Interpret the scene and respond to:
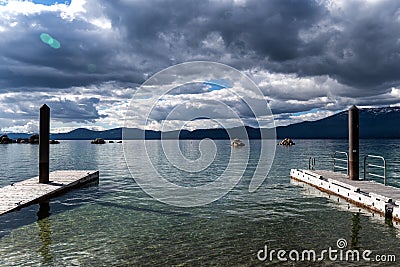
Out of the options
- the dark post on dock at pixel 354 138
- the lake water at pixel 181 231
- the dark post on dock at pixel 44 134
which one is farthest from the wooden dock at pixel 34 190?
the dark post on dock at pixel 354 138

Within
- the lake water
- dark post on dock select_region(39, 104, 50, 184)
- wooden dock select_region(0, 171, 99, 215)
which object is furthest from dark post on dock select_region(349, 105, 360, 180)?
dark post on dock select_region(39, 104, 50, 184)

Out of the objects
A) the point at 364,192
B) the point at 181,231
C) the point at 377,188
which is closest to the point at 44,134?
the point at 181,231

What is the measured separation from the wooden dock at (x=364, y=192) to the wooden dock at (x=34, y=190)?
1766 cm

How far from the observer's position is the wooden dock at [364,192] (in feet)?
57.1

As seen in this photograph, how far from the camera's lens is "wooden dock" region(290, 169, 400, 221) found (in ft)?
57.1

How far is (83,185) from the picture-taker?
2925 cm

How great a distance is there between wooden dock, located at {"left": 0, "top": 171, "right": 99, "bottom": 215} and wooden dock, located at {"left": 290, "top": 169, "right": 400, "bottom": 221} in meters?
17.7

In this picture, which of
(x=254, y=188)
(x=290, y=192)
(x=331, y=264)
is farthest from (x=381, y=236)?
(x=254, y=188)

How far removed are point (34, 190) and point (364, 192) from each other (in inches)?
772

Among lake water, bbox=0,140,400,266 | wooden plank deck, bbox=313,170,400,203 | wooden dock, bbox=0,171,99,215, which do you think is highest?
wooden plank deck, bbox=313,170,400,203

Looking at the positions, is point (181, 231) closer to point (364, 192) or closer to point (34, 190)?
point (364, 192)

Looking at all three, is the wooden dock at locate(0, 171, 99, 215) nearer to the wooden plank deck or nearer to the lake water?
the lake water

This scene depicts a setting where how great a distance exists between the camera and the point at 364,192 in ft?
68.9

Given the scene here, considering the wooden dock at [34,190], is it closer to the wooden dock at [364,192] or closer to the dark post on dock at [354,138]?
the wooden dock at [364,192]
